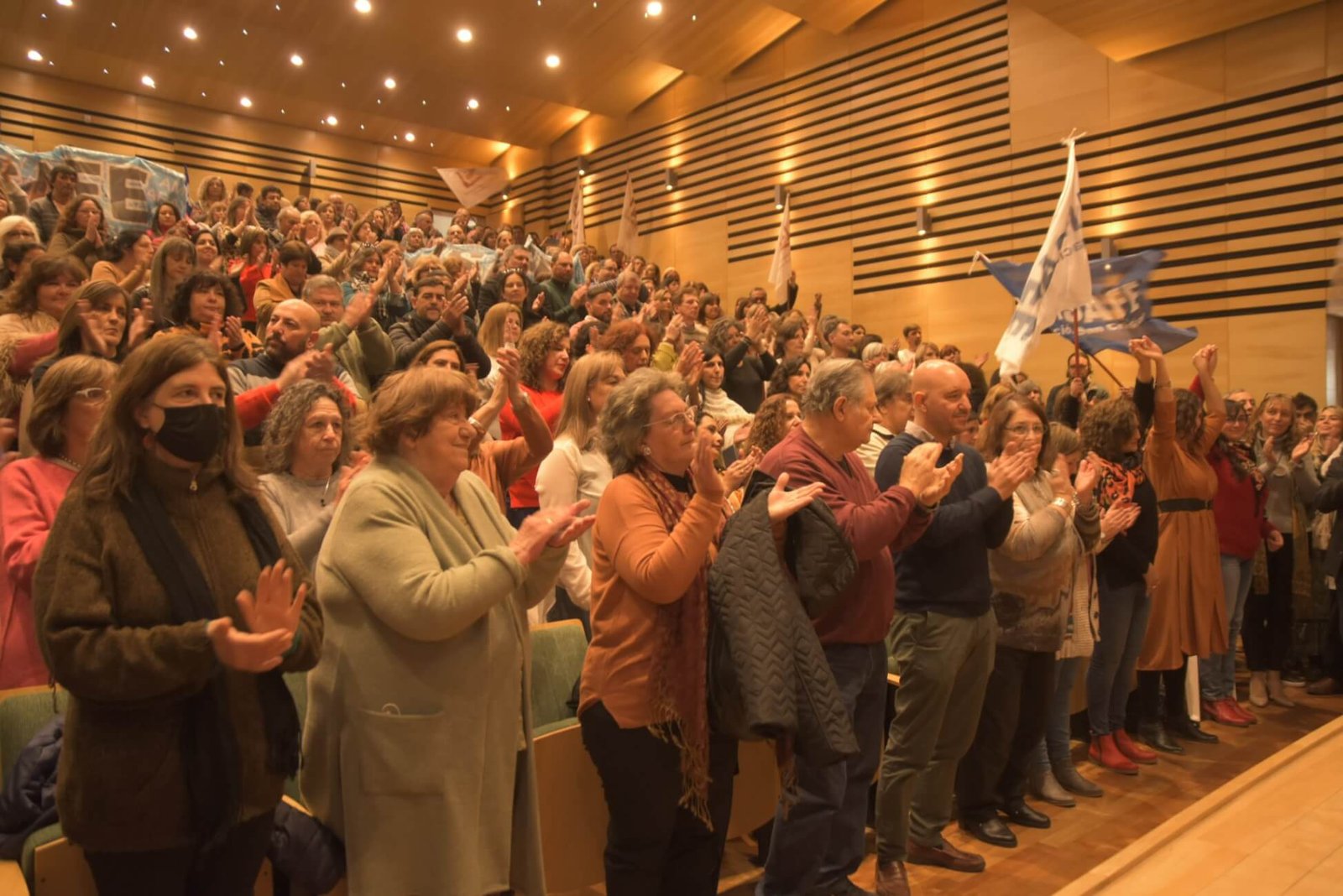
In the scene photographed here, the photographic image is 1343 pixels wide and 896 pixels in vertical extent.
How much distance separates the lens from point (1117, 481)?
4398mm

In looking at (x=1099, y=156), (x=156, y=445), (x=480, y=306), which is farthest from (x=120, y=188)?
(x=1099, y=156)

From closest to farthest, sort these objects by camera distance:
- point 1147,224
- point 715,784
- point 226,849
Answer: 1. point 226,849
2. point 715,784
3. point 1147,224

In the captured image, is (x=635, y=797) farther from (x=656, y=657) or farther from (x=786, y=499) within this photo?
(x=786, y=499)

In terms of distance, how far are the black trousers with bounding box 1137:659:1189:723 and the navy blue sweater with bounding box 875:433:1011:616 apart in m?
2.18

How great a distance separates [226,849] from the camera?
178 centimetres

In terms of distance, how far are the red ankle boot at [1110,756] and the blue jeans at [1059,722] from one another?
359 millimetres

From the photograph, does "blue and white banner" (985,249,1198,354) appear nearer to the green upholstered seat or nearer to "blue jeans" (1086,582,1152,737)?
"blue jeans" (1086,582,1152,737)

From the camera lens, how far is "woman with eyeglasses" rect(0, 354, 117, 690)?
2244 millimetres

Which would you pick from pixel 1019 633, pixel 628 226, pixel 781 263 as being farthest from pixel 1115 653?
pixel 628 226

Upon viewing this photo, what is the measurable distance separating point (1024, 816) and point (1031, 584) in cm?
95

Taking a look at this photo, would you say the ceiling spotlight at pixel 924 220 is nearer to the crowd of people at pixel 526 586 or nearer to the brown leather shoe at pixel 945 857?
the crowd of people at pixel 526 586

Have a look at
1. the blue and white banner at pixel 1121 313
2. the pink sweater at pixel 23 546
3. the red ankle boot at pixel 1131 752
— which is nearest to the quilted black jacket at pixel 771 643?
the pink sweater at pixel 23 546

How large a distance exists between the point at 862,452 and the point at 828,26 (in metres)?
10.3

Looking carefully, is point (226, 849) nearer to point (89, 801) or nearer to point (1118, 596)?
point (89, 801)
